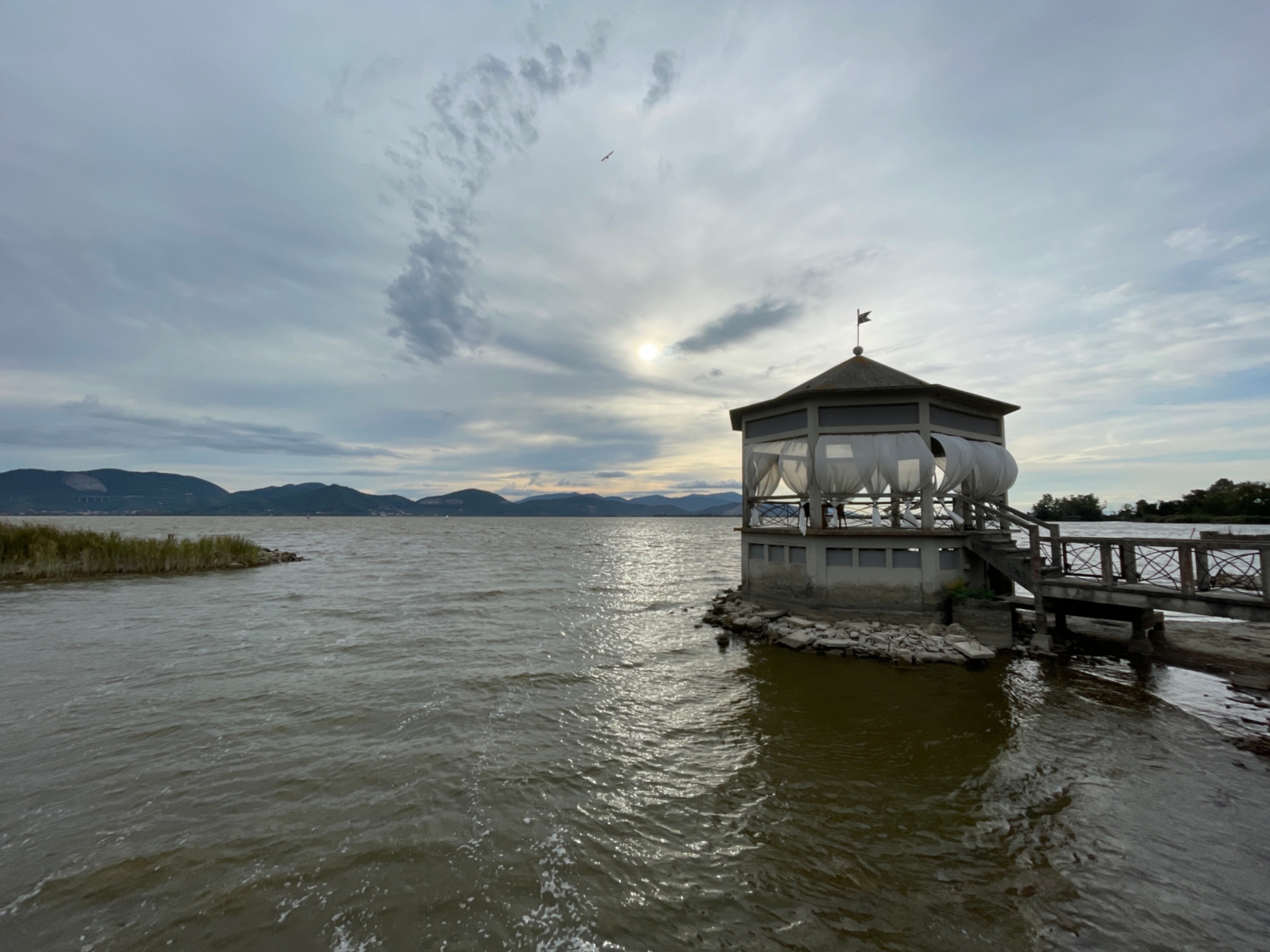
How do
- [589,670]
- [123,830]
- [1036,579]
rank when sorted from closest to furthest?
[123,830]
[589,670]
[1036,579]

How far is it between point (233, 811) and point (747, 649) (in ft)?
40.3

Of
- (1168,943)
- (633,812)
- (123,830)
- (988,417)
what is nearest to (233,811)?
(123,830)

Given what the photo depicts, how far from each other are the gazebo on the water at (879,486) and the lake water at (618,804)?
11.2 ft

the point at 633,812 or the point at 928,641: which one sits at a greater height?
the point at 928,641

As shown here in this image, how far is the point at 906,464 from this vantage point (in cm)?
1606

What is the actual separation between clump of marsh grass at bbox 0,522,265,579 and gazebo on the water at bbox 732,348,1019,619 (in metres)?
38.6

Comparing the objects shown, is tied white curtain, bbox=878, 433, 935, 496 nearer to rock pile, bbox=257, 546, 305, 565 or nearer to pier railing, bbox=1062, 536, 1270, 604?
pier railing, bbox=1062, 536, 1270, 604

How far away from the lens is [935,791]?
25.1 ft

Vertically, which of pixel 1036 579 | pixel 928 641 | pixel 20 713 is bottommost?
pixel 20 713

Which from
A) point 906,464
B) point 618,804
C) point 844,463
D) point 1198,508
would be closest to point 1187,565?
point 906,464

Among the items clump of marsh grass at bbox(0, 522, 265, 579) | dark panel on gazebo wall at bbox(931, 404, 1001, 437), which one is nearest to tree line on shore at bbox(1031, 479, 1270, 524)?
dark panel on gazebo wall at bbox(931, 404, 1001, 437)

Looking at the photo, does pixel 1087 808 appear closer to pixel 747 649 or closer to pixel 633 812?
pixel 633 812

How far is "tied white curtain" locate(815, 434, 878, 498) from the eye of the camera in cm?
1634

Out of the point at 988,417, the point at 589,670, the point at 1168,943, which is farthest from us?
the point at 988,417
